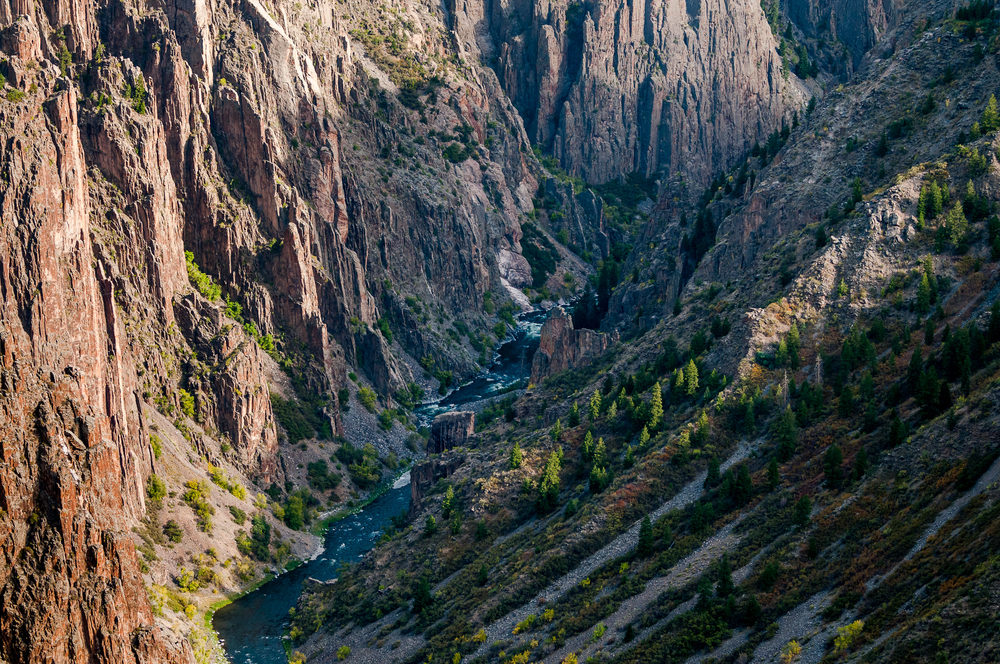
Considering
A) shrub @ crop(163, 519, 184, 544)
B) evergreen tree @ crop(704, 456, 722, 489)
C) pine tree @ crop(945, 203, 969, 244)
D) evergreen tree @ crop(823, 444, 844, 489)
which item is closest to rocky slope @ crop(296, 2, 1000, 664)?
evergreen tree @ crop(823, 444, 844, 489)

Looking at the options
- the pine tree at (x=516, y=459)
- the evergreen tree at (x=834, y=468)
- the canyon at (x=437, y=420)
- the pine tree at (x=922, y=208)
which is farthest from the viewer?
the pine tree at (x=516, y=459)

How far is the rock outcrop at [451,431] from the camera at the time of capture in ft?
585

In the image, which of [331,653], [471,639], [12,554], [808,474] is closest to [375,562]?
[331,653]

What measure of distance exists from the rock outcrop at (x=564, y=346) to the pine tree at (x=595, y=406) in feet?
99.8

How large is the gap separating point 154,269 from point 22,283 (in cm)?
3494

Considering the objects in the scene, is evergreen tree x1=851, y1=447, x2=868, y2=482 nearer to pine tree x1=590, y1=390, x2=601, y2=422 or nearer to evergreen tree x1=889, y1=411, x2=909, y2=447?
evergreen tree x1=889, y1=411, x2=909, y2=447

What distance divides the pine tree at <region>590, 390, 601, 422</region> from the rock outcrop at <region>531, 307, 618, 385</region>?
30406 millimetres

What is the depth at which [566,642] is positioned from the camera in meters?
113

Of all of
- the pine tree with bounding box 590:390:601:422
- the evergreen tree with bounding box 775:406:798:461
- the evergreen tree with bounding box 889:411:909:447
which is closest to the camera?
the evergreen tree with bounding box 889:411:909:447

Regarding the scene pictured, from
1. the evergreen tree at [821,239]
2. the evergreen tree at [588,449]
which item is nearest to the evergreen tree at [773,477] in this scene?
the evergreen tree at [588,449]

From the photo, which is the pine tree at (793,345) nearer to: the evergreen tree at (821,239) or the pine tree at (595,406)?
the evergreen tree at (821,239)

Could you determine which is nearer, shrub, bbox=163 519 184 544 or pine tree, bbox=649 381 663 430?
pine tree, bbox=649 381 663 430

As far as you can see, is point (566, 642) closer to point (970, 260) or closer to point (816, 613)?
point (816, 613)

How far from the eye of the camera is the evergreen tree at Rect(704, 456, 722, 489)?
12419 centimetres
